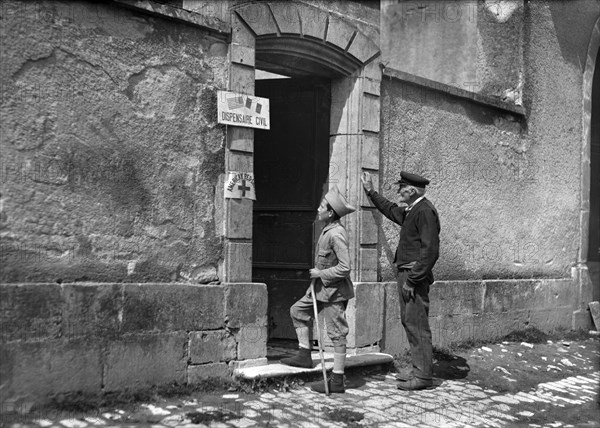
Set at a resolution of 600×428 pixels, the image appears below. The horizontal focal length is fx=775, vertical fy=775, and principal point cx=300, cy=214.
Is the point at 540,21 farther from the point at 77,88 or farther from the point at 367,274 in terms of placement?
the point at 77,88

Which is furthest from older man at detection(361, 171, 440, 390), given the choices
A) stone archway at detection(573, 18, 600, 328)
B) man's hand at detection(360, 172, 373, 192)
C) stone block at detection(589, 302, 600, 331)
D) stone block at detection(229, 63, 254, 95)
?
stone block at detection(589, 302, 600, 331)

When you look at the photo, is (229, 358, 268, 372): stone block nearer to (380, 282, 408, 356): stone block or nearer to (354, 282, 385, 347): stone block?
(354, 282, 385, 347): stone block

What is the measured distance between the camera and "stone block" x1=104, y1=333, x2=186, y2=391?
580cm

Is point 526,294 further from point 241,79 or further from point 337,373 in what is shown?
point 241,79

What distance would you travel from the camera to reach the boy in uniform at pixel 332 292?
662 cm

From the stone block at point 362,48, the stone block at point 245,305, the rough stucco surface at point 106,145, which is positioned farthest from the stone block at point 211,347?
the stone block at point 362,48

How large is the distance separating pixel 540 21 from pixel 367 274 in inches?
204

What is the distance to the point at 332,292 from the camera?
264 inches

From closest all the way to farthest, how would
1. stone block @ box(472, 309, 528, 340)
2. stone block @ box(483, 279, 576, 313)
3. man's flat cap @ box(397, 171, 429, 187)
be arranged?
man's flat cap @ box(397, 171, 429, 187), stone block @ box(472, 309, 528, 340), stone block @ box(483, 279, 576, 313)

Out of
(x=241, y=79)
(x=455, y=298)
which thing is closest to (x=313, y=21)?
(x=241, y=79)

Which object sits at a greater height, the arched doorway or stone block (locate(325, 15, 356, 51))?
stone block (locate(325, 15, 356, 51))

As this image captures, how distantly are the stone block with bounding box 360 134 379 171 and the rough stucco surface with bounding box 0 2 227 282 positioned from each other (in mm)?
1875

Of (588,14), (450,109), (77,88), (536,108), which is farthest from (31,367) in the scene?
(588,14)

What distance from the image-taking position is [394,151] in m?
8.53
